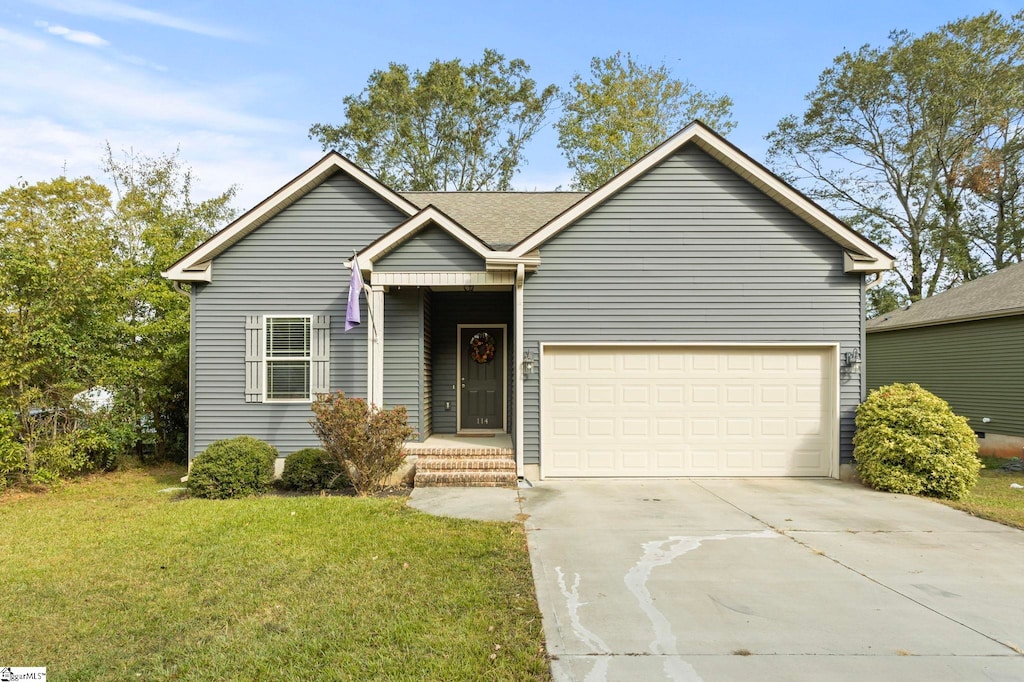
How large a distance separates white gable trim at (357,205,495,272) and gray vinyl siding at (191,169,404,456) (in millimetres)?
962

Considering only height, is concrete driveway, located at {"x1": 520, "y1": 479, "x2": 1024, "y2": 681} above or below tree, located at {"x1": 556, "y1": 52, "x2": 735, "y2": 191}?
below

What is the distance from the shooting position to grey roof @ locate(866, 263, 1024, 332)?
43.4 feet

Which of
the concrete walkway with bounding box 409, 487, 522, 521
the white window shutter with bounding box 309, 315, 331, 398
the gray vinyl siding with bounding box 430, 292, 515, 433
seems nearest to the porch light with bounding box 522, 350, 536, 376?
the concrete walkway with bounding box 409, 487, 522, 521

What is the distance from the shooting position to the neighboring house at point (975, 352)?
12.9 meters

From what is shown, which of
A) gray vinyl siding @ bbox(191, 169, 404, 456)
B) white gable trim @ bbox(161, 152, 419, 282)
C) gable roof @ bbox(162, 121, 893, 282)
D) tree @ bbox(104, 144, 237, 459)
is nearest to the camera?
gable roof @ bbox(162, 121, 893, 282)

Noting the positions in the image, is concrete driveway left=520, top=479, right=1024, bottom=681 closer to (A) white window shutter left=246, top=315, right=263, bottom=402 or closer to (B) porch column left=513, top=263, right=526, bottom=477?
(B) porch column left=513, top=263, right=526, bottom=477

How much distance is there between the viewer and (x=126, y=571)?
5105 millimetres

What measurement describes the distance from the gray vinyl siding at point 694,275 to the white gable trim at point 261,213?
10.3 ft

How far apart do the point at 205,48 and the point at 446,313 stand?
26.8ft

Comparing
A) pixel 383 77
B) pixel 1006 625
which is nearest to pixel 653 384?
pixel 1006 625

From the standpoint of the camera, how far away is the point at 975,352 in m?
14.0

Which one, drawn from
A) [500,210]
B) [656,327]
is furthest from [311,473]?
[500,210]

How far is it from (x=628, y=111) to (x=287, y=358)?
20207mm

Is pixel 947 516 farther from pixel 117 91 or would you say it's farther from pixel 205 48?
pixel 117 91
